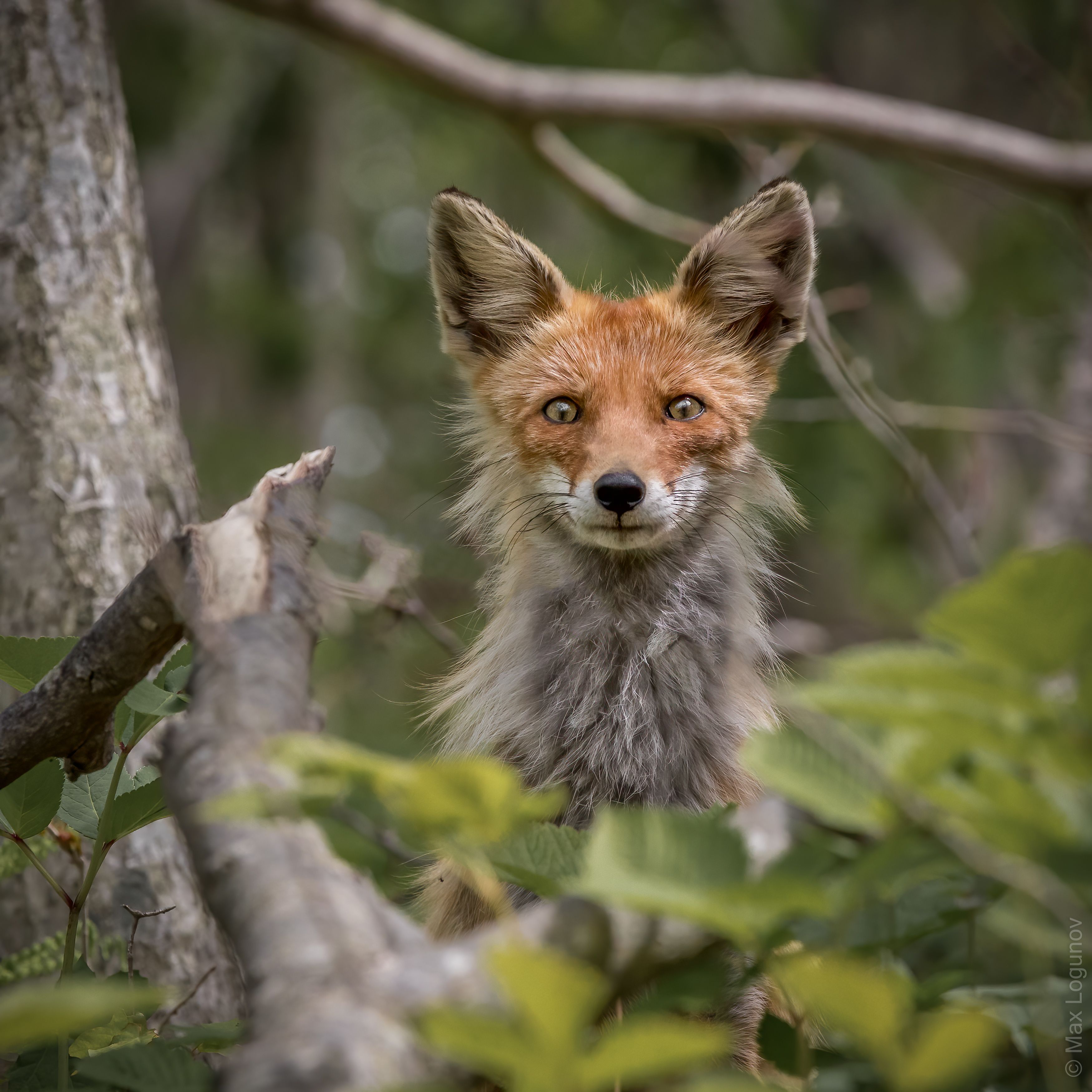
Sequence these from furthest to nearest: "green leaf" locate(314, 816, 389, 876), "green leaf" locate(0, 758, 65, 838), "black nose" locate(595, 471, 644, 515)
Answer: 1. "black nose" locate(595, 471, 644, 515)
2. "green leaf" locate(0, 758, 65, 838)
3. "green leaf" locate(314, 816, 389, 876)

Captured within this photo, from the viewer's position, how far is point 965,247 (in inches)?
497

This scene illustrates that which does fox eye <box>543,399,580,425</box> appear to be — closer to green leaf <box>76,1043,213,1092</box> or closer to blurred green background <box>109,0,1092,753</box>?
blurred green background <box>109,0,1092,753</box>

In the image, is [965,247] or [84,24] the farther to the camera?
[965,247]

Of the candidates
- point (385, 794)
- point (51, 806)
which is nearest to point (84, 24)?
point (51, 806)

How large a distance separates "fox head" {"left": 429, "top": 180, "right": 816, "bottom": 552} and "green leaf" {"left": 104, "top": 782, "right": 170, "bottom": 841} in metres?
2.03

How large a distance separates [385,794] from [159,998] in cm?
47

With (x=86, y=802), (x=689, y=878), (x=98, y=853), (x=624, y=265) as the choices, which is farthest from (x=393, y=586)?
(x=624, y=265)

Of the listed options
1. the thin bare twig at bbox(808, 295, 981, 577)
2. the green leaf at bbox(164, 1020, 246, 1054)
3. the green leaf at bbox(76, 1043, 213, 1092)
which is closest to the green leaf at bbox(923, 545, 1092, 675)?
the green leaf at bbox(76, 1043, 213, 1092)

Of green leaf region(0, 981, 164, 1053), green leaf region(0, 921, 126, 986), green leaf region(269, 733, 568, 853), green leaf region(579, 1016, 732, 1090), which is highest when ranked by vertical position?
green leaf region(269, 733, 568, 853)

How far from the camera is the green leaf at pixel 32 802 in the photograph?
246 centimetres

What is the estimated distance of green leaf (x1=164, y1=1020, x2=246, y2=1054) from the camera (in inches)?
87.3

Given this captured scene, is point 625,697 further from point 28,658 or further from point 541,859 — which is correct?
point 28,658

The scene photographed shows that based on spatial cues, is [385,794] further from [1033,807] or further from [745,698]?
[745,698]

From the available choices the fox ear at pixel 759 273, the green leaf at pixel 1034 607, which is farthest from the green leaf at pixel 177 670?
the fox ear at pixel 759 273
